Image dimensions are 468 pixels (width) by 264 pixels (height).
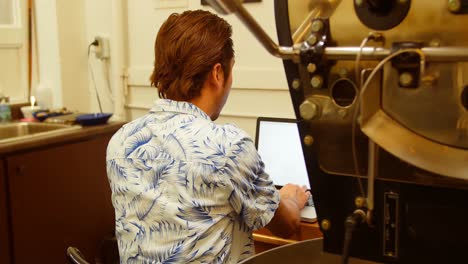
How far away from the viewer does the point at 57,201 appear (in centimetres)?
212

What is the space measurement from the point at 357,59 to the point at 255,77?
58.1 inches

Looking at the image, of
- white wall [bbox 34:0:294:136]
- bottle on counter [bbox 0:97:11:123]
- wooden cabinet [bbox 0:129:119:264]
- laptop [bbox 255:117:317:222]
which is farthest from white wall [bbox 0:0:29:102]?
laptop [bbox 255:117:317:222]

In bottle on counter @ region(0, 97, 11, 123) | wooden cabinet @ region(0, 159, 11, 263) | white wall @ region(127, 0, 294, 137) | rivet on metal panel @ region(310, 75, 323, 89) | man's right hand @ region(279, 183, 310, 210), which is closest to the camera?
rivet on metal panel @ region(310, 75, 323, 89)

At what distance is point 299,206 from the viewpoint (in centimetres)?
139

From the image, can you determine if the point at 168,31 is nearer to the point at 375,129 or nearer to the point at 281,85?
the point at 375,129

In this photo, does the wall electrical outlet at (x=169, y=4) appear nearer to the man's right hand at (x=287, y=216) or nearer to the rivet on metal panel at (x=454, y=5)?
the man's right hand at (x=287, y=216)

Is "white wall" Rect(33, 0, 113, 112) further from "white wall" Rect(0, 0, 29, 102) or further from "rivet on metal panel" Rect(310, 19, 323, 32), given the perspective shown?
"rivet on metal panel" Rect(310, 19, 323, 32)

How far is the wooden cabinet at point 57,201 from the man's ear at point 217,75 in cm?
107

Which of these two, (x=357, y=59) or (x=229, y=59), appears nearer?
(x=357, y=59)

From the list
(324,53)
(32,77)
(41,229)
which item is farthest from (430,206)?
(32,77)

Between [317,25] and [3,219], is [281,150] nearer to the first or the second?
[3,219]

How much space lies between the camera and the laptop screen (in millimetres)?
1910

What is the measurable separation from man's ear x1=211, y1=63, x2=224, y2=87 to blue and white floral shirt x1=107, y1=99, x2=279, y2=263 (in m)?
0.09

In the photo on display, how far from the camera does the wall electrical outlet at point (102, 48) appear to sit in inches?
102
